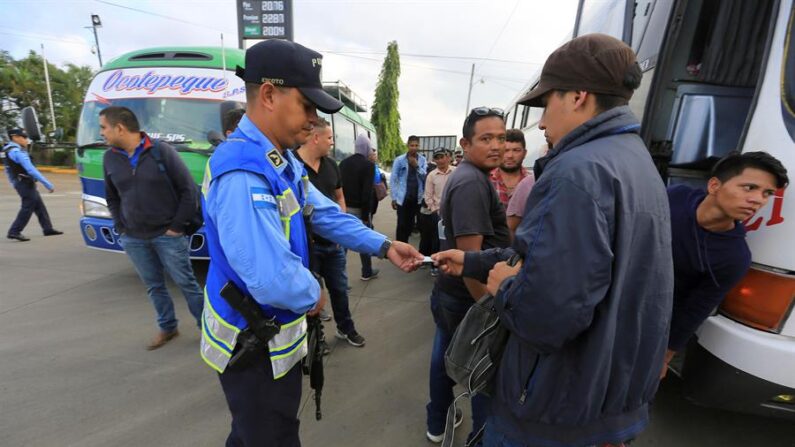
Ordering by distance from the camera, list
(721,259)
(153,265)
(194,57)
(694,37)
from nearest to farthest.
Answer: (721,259) < (694,37) < (153,265) < (194,57)

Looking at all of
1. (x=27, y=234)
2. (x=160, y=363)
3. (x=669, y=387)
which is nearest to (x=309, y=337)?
(x=160, y=363)

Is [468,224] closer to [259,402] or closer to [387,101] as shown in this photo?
[259,402]

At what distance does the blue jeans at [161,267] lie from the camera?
3.13 meters

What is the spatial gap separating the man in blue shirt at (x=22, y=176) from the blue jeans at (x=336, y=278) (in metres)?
5.83

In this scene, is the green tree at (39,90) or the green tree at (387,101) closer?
the green tree at (39,90)

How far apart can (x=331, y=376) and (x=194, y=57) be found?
14.0 ft

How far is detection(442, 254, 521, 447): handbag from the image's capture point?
125cm

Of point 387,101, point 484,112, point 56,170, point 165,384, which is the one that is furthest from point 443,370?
point 387,101

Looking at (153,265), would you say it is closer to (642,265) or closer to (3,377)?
(3,377)

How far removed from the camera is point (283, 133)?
1.36m

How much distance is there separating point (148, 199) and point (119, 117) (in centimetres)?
65

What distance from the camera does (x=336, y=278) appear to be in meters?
3.33

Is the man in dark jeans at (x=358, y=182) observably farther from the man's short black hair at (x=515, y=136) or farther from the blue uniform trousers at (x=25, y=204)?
the blue uniform trousers at (x=25, y=204)

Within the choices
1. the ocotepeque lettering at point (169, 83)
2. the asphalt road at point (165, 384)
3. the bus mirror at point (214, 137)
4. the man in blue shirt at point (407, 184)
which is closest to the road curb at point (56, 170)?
the asphalt road at point (165, 384)
